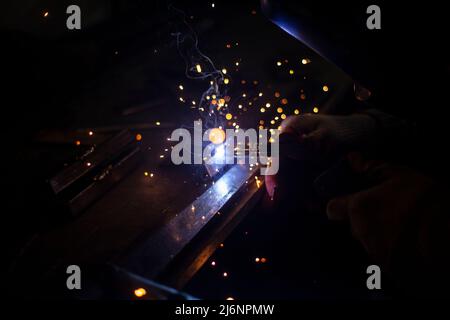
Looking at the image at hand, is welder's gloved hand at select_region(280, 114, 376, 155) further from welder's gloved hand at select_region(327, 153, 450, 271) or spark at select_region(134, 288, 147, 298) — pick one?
spark at select_region(134, 288, 147, 298)

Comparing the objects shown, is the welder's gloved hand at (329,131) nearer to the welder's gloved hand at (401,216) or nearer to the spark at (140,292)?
the welder's gloved hand at (401,216)

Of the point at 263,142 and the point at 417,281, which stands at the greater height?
the point at 263,142

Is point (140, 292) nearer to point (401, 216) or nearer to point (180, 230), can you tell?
point (180, 230)

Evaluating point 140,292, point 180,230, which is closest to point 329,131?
point 180,230

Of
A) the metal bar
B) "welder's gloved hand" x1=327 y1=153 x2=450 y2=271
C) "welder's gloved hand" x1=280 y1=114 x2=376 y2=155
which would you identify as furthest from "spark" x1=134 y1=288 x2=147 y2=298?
"welder's gloved hand" x1=280 y1=114 x2=376 y2=155

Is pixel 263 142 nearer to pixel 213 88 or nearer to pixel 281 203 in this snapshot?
pixel 281 203
